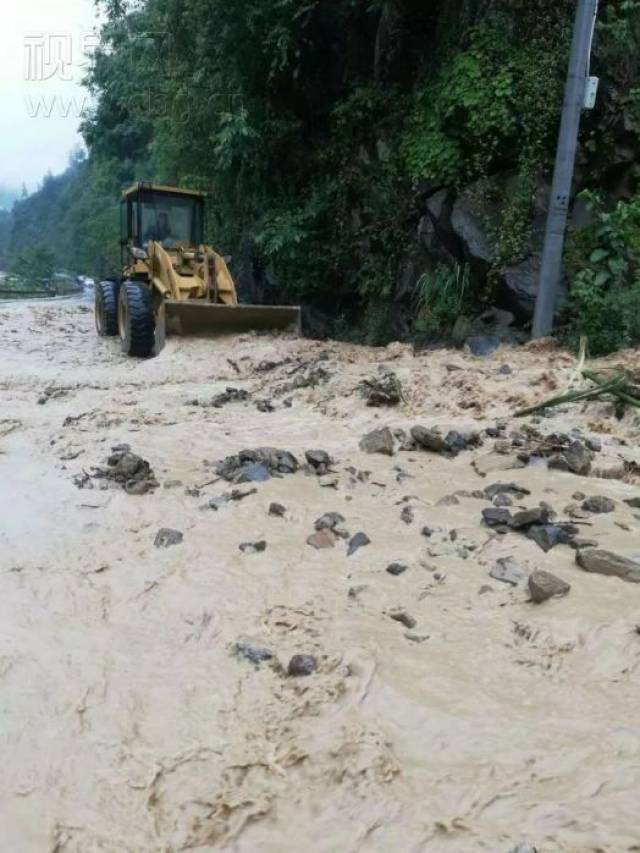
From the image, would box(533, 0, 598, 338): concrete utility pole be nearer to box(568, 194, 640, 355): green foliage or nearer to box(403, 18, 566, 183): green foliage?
box(568, 194, 640, 355): green foliage

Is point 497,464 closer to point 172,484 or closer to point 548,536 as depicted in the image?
point 548,536

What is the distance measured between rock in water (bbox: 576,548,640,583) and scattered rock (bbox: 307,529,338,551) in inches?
47.0

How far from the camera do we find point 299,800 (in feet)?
6.43

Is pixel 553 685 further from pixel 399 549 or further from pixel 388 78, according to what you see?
pixel 388 78

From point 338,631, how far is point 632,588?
4.11 ft

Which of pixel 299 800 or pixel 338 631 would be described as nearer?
pixel 299 800

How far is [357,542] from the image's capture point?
3.62 metres

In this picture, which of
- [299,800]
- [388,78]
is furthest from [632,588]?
[388,78]

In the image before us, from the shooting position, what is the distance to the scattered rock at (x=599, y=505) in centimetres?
391

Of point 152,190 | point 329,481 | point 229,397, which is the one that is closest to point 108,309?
point 152,190

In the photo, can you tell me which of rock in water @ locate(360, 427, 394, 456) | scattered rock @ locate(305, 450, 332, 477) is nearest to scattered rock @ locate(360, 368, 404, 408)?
rock in water @ locate(360, 427, 394, 456)

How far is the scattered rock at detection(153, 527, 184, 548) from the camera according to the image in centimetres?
363

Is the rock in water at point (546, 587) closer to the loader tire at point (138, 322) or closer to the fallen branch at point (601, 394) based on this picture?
the fallen branch at point (601, 394)

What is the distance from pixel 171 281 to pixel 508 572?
855 centimetres
